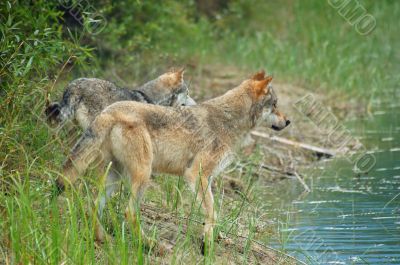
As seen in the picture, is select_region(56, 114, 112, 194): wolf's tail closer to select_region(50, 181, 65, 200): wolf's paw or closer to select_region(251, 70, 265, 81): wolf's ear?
select_region(50, 181, 65, 200): wolf's paw

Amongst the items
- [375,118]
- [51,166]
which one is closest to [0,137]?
[51,166]

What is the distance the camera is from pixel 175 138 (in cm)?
826

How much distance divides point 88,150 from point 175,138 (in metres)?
1.00

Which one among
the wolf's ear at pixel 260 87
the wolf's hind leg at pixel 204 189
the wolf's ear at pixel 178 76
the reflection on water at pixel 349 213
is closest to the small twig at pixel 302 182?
the reflection on water at pixel 349 213

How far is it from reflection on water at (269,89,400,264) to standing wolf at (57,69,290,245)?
1061 millimetres

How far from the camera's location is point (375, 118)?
16.2m

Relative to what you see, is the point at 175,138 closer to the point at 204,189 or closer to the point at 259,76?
the point at 204,189

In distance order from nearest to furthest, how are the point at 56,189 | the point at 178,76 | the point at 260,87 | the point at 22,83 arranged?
the point at 56,189 → the point at 22,83 → the point at 260,87 → the point at 178,76

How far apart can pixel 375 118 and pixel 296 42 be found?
5.12 metres

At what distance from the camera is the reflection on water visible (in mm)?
8148

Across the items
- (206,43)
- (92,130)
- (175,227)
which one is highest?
(206,43)

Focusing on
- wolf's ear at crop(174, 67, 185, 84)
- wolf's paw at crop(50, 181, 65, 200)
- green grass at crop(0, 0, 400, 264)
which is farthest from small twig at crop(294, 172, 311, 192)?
wolf's paw at crop(50, 181, 65, 200)

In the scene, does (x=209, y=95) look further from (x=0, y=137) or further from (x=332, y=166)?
(x=0, y=137)

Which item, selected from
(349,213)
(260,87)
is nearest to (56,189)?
(260,87)
